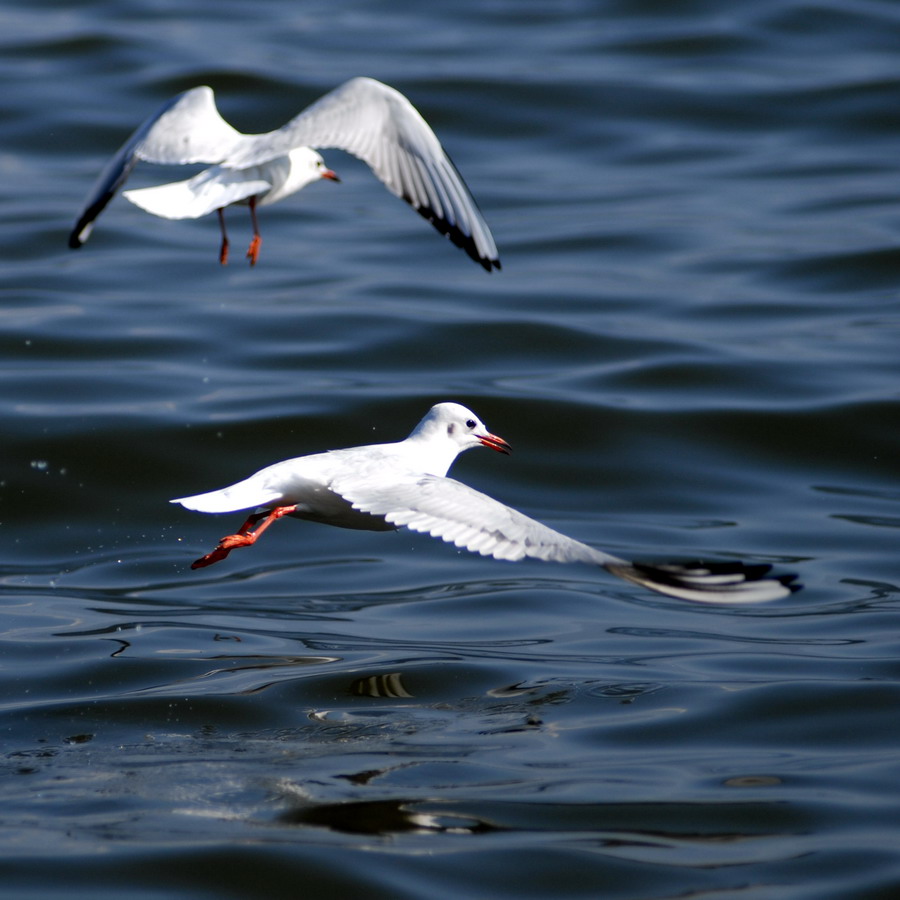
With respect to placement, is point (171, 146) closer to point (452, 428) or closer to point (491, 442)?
point (452, 428)

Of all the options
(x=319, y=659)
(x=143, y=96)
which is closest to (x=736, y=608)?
(x=319, y=659)

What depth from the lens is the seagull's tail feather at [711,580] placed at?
17.9 ft

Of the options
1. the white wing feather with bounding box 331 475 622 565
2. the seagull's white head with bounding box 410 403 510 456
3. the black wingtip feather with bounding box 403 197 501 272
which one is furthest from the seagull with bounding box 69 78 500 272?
the white wing feather with bounding box 331 475 622 565

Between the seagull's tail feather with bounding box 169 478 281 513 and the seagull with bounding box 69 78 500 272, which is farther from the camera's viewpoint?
the seagull with bounding box 69 78 500 272

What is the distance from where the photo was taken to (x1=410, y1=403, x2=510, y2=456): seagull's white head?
285 inches

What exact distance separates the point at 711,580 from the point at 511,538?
722 millimetres

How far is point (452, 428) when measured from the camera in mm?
7277

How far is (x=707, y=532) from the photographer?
965 centimetres

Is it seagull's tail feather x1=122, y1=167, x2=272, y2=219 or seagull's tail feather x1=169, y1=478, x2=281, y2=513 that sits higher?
seagull's tail feather x1=122, y1=167, x2=272, y2=219

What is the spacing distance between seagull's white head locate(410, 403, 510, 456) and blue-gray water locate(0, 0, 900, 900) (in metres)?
0.98

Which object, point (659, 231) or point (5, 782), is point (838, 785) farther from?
point (659, 231)

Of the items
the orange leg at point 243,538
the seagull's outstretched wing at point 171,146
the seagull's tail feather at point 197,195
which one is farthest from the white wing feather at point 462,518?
the seagull's outstretched wing at point 171,146

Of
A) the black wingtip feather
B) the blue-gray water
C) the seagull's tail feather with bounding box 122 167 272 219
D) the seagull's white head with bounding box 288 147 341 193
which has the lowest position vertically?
the blue-gray water

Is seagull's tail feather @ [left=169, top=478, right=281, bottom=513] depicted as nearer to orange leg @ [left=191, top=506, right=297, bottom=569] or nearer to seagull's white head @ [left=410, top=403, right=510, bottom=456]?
orange leg @ [left=191, top=506, right=297, bottom=569]
